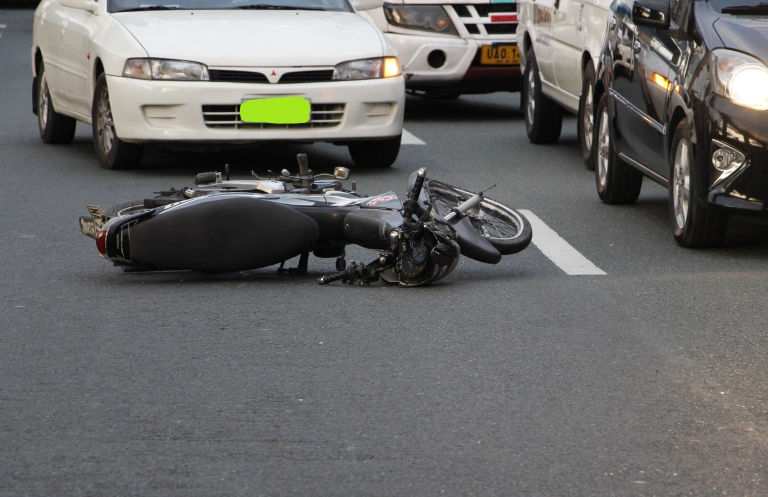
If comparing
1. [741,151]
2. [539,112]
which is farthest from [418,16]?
[741,151]

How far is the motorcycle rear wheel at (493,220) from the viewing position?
6.73 m

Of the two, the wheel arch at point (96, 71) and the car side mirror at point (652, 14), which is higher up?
the car side mirror at point (652, 14)

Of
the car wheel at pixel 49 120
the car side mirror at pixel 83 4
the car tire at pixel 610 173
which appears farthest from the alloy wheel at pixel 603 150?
the car wheel at pixel 49 120

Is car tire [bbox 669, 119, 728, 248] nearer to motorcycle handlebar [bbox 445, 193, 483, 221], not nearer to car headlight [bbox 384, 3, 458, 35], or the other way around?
motorcycle handlebar [bbox 445, 193, 483, 221]

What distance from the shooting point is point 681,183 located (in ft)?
24.5

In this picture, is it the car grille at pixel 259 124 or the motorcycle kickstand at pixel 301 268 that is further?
the car grille at pixel 259 124

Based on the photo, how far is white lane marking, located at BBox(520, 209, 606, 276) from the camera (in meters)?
6.88

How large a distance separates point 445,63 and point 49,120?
3784mm

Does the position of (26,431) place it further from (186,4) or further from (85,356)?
(186,4)

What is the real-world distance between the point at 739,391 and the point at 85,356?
217 centimetres

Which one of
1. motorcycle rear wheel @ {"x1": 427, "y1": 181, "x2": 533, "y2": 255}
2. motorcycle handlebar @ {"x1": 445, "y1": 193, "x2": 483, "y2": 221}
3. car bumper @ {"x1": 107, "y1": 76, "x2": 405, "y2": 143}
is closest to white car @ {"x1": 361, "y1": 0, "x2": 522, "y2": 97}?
car bumper @ {"x1": 107, "y1": 76, "x2": 405, "y2": 143}

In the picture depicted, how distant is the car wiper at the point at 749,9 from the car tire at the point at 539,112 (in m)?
4.67

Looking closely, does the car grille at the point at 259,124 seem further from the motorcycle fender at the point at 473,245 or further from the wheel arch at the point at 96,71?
the motorcycle fender at the point at 473,245

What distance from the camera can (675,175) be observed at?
7.52 meters
